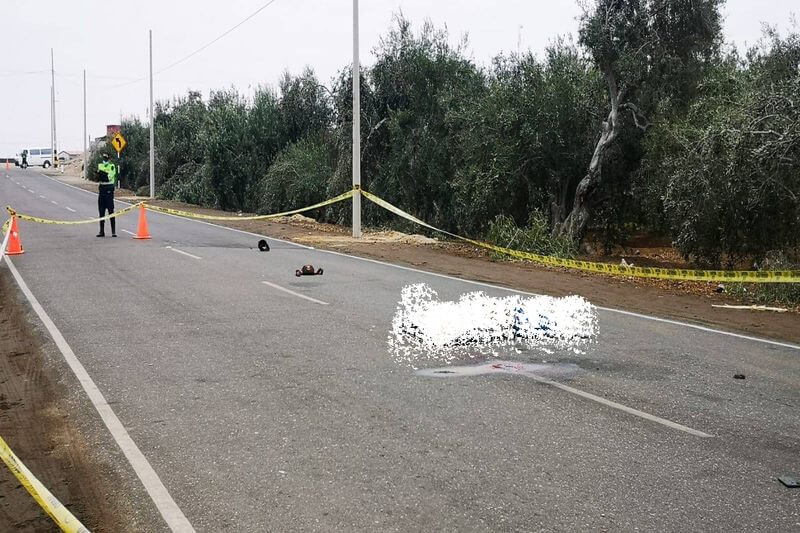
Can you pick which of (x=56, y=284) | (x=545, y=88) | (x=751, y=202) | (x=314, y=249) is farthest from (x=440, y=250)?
(x=56, y=284)

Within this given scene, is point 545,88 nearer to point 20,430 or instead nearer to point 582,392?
point 582,392

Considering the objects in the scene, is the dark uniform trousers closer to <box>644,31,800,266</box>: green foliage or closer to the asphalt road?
the asphalt road

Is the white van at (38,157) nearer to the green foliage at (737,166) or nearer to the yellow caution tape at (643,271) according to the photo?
the yellow caution tape at (643,271)

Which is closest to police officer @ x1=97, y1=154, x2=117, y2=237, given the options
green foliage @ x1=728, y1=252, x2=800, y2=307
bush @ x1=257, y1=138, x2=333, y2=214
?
bush @ x1=257, y1=138, x2=333, y2=214

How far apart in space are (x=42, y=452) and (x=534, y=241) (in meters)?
15.6

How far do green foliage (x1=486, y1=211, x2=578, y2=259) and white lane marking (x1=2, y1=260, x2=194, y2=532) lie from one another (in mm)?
12484

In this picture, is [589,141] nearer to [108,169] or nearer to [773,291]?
[773,291]

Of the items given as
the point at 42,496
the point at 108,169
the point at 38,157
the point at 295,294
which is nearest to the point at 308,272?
the point at 295,294

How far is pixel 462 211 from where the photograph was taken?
81.3 ft

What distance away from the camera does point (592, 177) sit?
2175 cm

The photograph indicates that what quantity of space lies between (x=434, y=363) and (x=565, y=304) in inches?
184

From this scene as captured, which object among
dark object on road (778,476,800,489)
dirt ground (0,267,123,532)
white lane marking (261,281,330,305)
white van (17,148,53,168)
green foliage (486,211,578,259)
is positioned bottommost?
dirt ground (0,267,123,532)

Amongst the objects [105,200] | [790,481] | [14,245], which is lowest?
[790,481]

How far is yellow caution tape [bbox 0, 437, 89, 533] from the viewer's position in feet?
14.3
